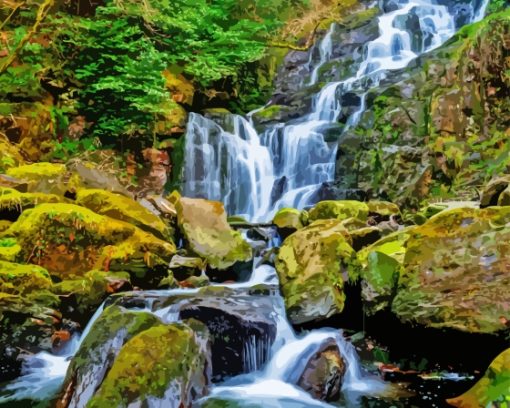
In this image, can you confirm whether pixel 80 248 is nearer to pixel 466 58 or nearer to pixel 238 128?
pixel 238 128

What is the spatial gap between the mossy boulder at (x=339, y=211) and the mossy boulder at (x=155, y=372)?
502 cm

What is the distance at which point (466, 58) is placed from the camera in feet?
35.9

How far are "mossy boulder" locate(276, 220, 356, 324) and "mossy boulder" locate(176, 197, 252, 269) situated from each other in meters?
1.30

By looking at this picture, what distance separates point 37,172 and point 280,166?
5.78 m

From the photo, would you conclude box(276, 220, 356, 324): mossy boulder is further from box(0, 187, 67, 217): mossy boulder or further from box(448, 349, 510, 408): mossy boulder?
box(0, 187, 67, 217): mossy boulder

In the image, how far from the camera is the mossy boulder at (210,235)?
26.6 feet

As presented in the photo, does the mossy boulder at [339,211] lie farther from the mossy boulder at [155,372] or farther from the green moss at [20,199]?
the mossy boulder at [155,372]

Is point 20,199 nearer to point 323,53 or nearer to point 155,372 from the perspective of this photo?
point 155,372

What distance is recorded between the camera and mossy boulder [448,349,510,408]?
3543 mm

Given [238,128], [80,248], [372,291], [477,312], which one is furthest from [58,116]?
[477,312]

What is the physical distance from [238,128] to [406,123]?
4.36 metres

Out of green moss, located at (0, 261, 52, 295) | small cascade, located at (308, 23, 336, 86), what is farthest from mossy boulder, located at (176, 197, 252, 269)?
small cascade, located at (308, 23, 336, 86)

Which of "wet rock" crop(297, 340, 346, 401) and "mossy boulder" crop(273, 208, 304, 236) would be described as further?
"mossy boulder" crop(273, 208, 304, 236)

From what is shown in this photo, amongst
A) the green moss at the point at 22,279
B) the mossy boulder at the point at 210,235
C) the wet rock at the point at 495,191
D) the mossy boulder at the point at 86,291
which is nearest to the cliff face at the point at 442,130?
the wet rock at the point at 495,191
